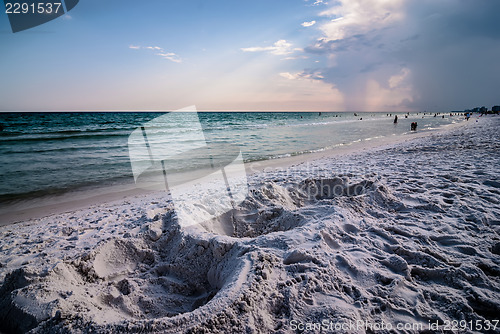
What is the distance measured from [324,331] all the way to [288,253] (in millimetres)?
805

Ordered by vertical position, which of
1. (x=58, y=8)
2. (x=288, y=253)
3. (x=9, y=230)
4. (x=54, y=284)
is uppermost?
(x=58, y=8)

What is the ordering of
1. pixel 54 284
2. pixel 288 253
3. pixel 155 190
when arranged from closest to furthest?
pixel 54 284 → pixel 288 253 → pixel 155 190

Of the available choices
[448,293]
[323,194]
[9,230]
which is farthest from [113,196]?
[448,293]

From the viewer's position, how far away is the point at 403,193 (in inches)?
165

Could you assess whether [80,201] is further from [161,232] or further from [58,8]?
[58,8]

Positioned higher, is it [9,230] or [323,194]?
[323,194]

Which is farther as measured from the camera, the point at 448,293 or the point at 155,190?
the point at 155,190

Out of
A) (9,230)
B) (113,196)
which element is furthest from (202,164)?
(9,230)

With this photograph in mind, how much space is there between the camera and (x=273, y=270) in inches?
83.0

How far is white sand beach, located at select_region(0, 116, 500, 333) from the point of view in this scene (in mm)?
1684

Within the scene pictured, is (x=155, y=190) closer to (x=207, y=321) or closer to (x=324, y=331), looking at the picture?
(x=207, y=321)

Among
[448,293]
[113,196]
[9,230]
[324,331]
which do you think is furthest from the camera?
[113,196]

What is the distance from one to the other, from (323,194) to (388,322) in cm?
299

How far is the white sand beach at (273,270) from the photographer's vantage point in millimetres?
1684
